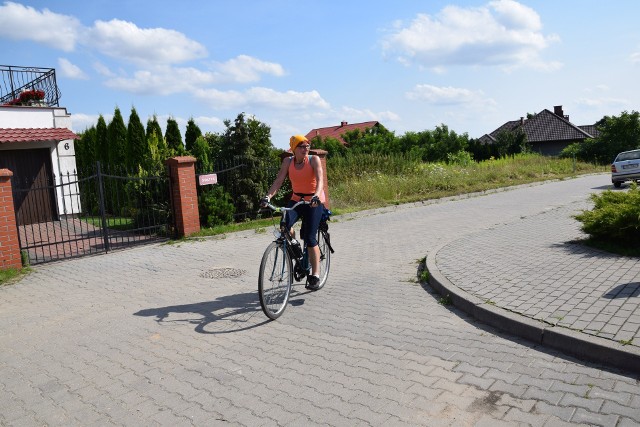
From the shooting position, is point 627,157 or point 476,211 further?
point 627,157

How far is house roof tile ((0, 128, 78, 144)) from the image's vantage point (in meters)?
14.6

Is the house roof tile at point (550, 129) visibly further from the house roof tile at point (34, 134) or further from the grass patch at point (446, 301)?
the grass patch at point (446, 301)

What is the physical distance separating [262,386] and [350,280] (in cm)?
348

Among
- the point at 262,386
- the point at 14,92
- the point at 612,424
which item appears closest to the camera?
the point at 612,424

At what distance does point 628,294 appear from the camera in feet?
17.0

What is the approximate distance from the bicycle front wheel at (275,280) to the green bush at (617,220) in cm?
478

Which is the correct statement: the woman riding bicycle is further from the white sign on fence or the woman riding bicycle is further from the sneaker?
the white sign on fence

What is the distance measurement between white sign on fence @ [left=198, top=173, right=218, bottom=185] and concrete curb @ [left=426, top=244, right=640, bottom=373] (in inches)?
307

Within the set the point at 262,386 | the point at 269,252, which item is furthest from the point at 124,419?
the point at 269,252

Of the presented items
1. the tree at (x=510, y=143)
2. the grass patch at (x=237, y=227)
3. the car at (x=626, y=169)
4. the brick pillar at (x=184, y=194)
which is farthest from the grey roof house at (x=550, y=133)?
the brick pillar at (x=184, y=194)

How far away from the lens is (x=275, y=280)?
18.5ft

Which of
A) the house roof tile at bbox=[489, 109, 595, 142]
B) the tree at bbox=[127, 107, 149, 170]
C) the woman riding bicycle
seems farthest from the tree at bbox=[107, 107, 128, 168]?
the house roof tile at bbox=[489, 109, 595, 142]

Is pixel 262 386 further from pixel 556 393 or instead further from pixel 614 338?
pixel 614 338

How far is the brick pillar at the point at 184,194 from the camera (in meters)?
11.6
